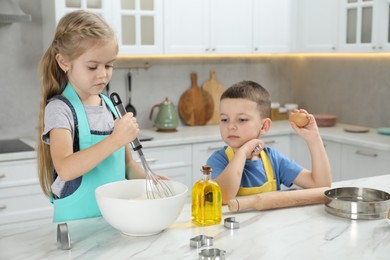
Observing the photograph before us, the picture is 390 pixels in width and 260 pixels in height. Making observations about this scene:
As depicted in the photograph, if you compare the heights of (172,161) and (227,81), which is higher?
(227,81)

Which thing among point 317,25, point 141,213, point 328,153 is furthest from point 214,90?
point 141,213

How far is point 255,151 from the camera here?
6.25ft

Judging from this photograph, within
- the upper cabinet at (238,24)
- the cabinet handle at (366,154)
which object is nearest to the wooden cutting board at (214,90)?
the upper cabinet at (238,24)

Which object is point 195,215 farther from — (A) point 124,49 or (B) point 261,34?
(B) point 261,34

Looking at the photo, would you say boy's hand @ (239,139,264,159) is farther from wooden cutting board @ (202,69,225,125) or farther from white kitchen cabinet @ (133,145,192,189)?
wooden cutting board @ (202,69,225,125)

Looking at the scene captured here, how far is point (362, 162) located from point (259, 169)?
1.83 m

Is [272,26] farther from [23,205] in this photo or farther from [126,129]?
[126,129]

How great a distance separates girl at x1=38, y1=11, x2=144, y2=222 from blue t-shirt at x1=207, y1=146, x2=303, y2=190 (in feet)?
0.88

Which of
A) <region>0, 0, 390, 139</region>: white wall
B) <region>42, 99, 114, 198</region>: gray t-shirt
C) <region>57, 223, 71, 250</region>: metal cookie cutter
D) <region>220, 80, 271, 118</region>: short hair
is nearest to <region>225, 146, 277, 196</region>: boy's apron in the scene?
<region>220, 80, 271, 118</region>: short hair

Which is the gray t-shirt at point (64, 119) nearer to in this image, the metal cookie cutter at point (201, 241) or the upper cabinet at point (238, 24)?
the metal cookie cutter at point (201, 241)

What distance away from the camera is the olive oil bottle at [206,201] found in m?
1.54

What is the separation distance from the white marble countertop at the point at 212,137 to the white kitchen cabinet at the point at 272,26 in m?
0.61

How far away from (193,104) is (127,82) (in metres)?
0.53

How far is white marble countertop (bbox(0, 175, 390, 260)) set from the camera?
132 cm
